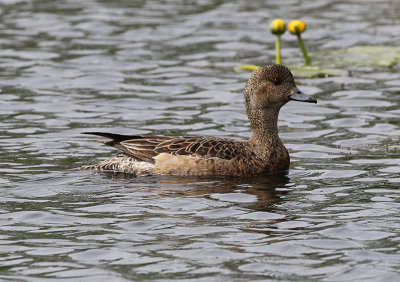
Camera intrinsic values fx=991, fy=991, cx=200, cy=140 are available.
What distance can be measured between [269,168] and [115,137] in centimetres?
177

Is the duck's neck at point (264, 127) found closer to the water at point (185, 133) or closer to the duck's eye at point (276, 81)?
the duck's eye at point (276, 81)

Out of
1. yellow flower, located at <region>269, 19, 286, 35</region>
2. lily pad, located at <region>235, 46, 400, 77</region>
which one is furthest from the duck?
lily pad, located at <region>235, 46, 400, 77</region>

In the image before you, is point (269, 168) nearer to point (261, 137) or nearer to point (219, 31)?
point (261, 137)

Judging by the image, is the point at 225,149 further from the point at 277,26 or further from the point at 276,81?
the point at 277,26

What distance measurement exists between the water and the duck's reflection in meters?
0.02

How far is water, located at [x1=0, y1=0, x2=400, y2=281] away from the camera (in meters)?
8.04

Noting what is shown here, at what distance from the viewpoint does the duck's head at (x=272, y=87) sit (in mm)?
11398

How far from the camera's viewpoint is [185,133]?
1306cm

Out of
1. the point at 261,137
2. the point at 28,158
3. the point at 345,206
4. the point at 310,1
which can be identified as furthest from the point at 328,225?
the point at 310,1

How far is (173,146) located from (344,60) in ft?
20.0

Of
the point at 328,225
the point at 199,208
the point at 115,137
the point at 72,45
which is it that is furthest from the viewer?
the point at 72,45

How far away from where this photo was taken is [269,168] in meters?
11.2

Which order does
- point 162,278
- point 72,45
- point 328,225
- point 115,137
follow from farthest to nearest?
1. point 72,45
2. point 115,137
3. point 328,225
4. point 162,278

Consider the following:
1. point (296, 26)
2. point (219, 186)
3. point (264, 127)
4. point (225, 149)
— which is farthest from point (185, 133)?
point (296, 26)
